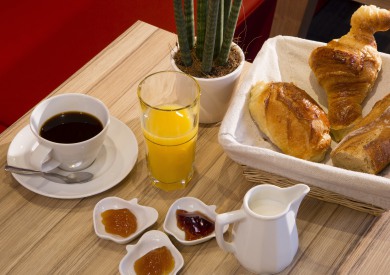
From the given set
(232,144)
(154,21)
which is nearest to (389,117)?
(232,144)

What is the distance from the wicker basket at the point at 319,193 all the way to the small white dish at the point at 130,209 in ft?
0.67

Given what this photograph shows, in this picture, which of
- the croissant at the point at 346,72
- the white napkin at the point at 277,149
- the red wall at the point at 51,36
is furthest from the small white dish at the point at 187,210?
the red wall at the point at 51,36

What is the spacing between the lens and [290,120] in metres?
1.02

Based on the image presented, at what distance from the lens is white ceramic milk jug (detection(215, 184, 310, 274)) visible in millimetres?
780

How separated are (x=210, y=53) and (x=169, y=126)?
7.0 inches

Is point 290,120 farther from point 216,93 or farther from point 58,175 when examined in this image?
point 58,175

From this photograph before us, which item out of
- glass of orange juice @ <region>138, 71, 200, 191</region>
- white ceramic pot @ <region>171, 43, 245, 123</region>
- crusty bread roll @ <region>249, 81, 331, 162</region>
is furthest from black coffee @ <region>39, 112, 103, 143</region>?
crusty bread roll @ <region>249, 81, 331, 162</region>

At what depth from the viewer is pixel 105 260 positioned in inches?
35.9

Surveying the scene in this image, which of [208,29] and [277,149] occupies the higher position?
[208,29]

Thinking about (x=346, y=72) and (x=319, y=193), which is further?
(x=346, y=72)

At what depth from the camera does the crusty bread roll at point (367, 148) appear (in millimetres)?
946

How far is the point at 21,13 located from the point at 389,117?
4.23 ft

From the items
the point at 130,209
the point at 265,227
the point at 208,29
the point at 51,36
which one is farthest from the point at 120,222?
the point at 51,36

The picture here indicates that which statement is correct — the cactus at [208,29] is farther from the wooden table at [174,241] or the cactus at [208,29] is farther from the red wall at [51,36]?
the red wall at [51,36]
